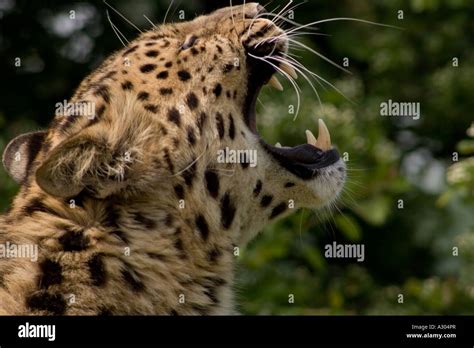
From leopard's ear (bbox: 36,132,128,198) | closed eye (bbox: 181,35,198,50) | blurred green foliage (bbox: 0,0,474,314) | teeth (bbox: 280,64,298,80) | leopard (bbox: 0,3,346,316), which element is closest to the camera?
leopard's ear (bbox: 36,132,128,198)

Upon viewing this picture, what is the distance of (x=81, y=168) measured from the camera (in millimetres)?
6059

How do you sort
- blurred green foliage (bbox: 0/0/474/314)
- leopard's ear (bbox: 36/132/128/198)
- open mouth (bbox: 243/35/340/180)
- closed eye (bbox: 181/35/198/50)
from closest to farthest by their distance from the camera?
leopard's ear (bbox: 36/132/128/198)
closed eye (bbox: 181/35/198/50)
open mouth (bbox: 243/35/340/180)
blurred green foliage (bbox: 0/0/474/314)

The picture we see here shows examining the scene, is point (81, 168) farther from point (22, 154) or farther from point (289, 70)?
point (289, 70)

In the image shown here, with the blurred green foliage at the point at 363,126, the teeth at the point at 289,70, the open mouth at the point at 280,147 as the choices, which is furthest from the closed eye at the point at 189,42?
the blurred green foliage at the point at 363,126

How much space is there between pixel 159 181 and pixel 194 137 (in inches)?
13.8

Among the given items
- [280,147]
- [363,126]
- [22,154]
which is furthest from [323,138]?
[363,126]

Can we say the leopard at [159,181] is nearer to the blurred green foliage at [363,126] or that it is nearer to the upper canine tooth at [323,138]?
the upper canine tooth at [323,138]

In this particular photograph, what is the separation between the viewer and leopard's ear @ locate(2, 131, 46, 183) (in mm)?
6980

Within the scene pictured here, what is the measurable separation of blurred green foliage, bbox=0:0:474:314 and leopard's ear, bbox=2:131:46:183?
352 centimetres

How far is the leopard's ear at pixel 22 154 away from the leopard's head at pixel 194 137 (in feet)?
0.07

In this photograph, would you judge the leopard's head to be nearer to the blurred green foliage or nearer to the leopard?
the leopard

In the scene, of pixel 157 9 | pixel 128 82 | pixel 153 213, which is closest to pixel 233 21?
pixel 128 82

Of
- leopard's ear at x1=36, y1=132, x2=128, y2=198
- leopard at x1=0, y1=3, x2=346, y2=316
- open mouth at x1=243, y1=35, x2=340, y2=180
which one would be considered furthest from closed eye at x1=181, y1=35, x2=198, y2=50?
A: leopard's ear at x1=36, y1=132, x2=128, y2=198

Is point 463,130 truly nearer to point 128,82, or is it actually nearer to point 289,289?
point 289,289
